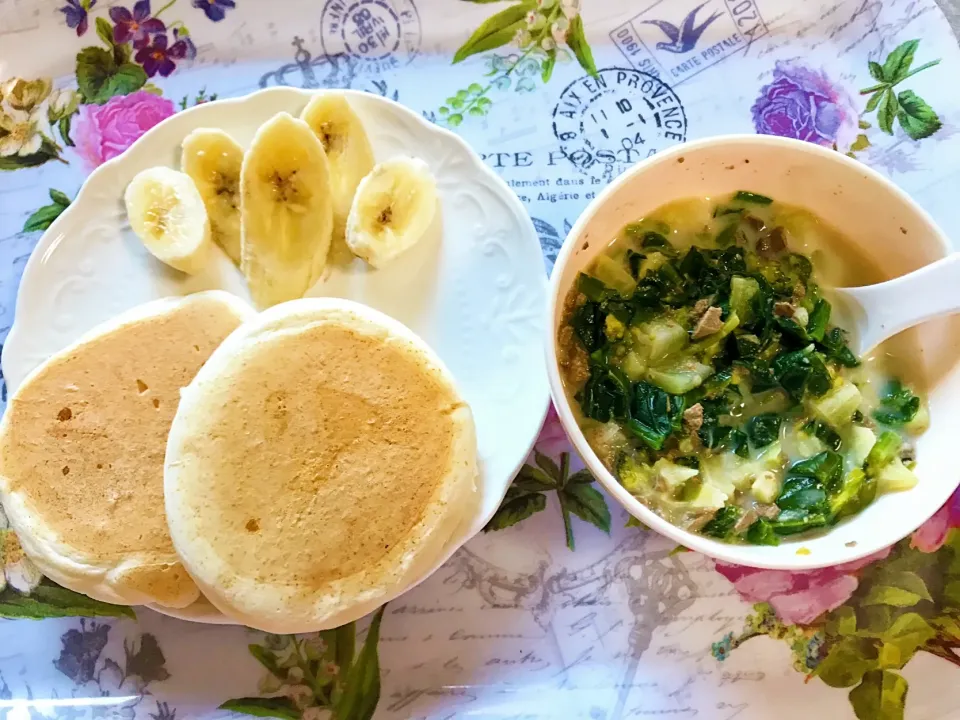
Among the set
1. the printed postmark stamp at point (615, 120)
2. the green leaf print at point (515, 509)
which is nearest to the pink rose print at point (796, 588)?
the green leaf print at point (515, 509)

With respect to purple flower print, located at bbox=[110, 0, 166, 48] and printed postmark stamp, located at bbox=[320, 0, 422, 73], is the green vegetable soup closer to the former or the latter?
printed postmark stamp, located at bbox=[320, 0, 422, 73]

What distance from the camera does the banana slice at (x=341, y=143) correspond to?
4.11 feet

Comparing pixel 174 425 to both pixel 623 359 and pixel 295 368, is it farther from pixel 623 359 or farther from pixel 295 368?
pixel 623 359

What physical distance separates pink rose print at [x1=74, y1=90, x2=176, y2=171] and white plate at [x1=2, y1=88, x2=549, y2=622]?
0.15 m

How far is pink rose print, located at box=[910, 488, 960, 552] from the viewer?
1.29 metres

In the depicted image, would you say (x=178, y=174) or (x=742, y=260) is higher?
(x=178, y=174)

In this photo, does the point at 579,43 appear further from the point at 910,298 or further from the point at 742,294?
the point at 910,298

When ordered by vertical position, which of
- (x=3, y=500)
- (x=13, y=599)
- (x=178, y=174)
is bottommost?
(x=13, y=599)

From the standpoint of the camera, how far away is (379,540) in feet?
3.64

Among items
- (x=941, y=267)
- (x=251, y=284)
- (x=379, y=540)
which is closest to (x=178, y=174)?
(x=251, y=284)

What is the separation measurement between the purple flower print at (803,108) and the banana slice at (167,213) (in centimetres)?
104

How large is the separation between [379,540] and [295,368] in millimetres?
286

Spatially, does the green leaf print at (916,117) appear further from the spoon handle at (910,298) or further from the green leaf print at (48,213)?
the green leaf print at (48,213)

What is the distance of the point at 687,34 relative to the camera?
1.46m
